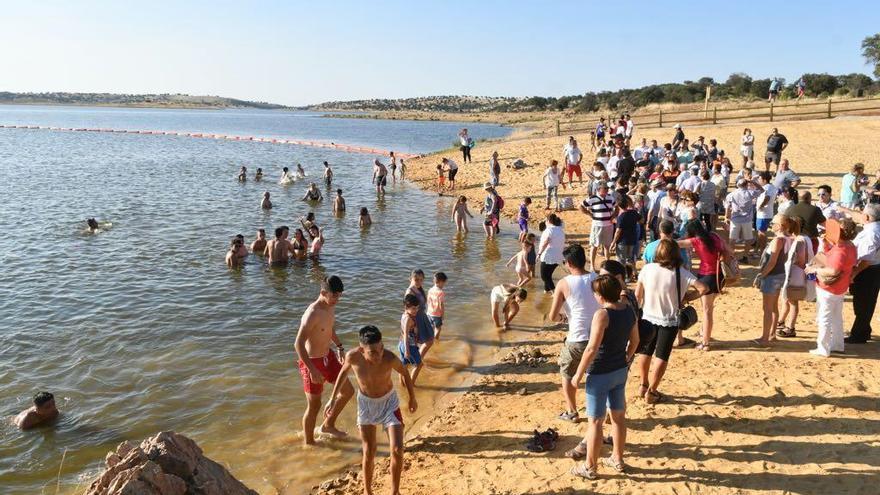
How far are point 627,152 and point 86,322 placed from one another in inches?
581

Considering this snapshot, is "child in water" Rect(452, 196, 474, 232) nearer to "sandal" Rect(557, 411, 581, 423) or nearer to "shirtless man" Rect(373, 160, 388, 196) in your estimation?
"shirtless man" Rect(373, 160, 388, 196)

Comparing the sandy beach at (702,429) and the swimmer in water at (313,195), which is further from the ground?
the swimmer in water at (313,195)

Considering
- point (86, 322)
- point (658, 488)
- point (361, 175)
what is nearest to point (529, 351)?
point (658, 488)

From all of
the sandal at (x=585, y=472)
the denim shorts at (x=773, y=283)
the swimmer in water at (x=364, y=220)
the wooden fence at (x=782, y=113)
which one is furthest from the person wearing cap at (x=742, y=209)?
the wooden fence at (x=782, y=113)

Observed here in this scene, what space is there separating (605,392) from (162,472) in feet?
11.7

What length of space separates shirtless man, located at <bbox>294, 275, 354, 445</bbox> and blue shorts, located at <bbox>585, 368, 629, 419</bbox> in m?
2.47

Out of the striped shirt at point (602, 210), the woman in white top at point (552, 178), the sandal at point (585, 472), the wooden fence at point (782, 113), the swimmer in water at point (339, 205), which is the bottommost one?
the sandal at point (585, 472)

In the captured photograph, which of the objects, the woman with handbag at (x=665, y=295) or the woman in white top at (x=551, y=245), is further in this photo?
the woman in white top at (x=551, y=245)

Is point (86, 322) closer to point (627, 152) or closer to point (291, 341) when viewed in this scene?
point (291, 341)

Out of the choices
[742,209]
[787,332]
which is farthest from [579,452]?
[742,209]

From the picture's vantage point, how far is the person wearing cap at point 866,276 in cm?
728

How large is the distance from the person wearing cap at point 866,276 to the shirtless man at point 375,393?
6083 millimetres

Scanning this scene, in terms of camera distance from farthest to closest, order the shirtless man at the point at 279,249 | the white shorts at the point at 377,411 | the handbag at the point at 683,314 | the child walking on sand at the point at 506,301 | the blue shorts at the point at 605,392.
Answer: the shirtless man at the point at 279,249, the child walking on sand at the point at 506,301, the handbag at the point at 683,314, the white shorts at the point at 377,411, the blue shorts at the point at 605,392

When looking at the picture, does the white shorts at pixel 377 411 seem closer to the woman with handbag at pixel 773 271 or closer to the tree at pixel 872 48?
the woman with handbag at pixel 773 271
